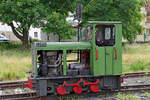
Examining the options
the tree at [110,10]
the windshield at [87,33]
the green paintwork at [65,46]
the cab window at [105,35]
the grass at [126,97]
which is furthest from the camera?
the tree at [110,10]

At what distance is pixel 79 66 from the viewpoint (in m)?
7.59

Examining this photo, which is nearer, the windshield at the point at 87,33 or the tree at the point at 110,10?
the windshield at the point at 87,33

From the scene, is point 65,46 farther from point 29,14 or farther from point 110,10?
point 110,10

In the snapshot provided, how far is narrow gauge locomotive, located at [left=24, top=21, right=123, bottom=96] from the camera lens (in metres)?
6.99

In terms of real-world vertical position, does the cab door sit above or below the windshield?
below

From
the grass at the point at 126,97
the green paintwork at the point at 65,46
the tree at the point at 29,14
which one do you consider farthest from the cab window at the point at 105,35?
the tree at the point at 29,14

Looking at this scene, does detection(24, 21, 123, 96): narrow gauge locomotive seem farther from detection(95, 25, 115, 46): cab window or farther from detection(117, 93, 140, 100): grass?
detection(117, 93, 140, 100): grass

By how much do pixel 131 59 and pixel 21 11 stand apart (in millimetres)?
10350

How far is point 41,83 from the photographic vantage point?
6.93 meters

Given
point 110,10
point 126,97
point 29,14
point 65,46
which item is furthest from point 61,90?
point 110,10

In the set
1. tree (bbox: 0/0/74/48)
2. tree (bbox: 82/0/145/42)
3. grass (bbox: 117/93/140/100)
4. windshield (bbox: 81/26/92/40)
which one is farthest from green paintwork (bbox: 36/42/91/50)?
tree (bbox: 82/0/145/42)

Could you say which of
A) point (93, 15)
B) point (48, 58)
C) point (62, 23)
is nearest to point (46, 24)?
point (62, 23)

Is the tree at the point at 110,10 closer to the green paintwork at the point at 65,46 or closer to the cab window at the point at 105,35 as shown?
the cab window at the point at 105,35

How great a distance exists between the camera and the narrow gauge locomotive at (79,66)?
6.99 m
